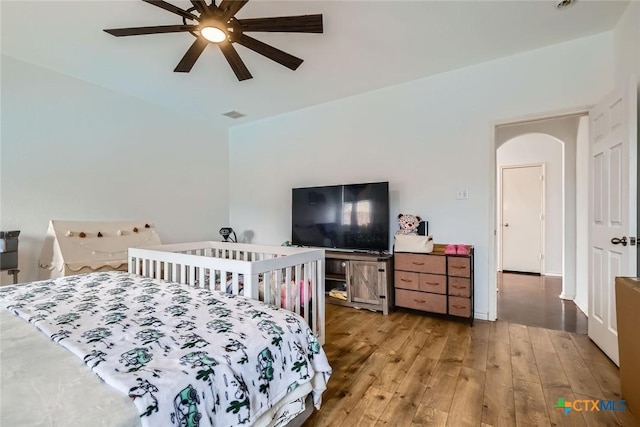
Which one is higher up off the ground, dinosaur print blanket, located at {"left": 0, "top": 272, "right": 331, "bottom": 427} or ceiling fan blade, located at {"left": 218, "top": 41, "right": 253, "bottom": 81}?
ceiling fan blade, located at {"left": 218, "top": 41, "right": 253, "bottom": 81}

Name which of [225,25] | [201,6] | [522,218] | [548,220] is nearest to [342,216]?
[225,25]

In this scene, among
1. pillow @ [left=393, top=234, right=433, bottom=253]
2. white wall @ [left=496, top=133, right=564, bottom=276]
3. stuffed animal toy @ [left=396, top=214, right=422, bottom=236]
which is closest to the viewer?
pillow @ [left=393, top=234, right=433, bottom=253]

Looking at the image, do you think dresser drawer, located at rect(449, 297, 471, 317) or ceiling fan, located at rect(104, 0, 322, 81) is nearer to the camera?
ceiling fan, located at rect(104, 0, 322, 81)

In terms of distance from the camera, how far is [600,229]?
231cm

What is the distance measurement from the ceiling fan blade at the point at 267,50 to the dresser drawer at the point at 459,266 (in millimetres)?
2263

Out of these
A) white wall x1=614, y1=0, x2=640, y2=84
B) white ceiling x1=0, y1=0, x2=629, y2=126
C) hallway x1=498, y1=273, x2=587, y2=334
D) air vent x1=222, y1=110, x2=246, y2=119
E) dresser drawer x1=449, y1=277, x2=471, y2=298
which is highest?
air vent x1=222, y1=110, x2=246, y2=119

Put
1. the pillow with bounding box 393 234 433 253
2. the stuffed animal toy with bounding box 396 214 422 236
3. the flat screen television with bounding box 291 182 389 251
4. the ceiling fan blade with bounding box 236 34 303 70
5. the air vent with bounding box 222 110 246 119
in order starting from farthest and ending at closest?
the air vent with bounding box 222 110 246 119, the flat screen television with bounding box 291 182 389 251, the stuffed animal toy with bounding box 396 214 422 236, the pillow with bounding box 393 234 433 253, the ceiling fan blade with bounding box 236 34 303 70

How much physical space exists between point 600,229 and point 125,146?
5064mm

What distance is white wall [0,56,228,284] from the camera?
2.87 metres

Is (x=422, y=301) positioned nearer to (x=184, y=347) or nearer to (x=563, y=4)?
(x=184, y=347)

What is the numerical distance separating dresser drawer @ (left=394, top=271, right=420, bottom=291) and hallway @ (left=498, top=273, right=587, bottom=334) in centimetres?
93

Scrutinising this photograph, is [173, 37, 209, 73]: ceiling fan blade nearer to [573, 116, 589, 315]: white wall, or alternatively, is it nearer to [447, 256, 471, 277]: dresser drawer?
[447, 256, 471, 277]: dresser drawer

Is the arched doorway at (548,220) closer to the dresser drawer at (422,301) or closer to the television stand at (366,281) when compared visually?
the dresser drawer at (422,301)

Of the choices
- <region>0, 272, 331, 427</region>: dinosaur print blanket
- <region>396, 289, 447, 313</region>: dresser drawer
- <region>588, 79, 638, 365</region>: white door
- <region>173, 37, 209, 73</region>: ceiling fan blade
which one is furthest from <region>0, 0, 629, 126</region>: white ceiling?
<region>396, 289, 447, 313</region>: dresser drawer
